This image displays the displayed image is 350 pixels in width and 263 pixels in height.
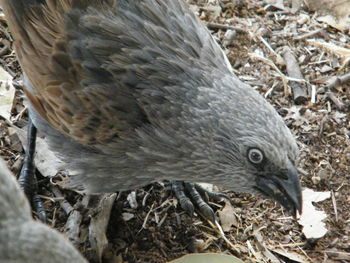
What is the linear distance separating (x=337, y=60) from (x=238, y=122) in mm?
2484

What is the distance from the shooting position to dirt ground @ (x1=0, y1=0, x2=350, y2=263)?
4.43 meters

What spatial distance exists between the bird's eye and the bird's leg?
1.70m

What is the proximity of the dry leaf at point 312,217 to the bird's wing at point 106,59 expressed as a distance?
1.40 metres

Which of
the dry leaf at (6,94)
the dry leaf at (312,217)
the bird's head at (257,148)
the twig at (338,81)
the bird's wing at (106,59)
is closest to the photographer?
the bird's head at (257,148)

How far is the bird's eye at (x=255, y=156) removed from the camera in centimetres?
365

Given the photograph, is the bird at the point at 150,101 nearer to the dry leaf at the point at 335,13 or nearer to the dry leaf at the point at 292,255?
the dry leaf at the point at 292,255

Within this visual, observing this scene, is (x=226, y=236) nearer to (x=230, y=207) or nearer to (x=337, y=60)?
(x=230, y=207)

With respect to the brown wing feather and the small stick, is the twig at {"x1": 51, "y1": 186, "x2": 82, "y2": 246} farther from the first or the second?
the small stick

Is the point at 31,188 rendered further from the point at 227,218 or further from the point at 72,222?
the point at 227,218

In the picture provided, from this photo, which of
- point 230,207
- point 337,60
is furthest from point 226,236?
point 337,60

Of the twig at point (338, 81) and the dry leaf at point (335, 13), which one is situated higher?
the dry leaf at point (335, 13)

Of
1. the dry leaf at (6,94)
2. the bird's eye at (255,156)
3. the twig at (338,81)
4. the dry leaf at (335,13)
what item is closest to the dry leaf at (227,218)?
the bird's eye at (255,156)

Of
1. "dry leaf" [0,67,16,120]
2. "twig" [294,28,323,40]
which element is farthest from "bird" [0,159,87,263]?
"twig" [294,28,323,40]

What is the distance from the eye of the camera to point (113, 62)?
152 inches
